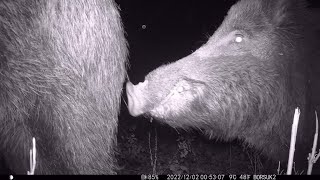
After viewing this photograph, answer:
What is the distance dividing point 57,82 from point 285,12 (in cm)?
198

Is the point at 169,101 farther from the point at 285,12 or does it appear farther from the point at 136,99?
the point at 285,12

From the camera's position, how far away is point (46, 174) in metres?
1.97

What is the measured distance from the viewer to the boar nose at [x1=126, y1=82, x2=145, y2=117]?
2.50m

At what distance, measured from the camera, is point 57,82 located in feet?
6.40

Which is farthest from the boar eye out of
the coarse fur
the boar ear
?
the coarse fur

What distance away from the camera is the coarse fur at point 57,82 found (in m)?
1.84

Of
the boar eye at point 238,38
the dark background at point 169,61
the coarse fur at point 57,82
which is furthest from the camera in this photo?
the dark background at point 169,61

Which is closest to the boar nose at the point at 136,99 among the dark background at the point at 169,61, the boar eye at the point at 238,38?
the dark background at the point at 169,61

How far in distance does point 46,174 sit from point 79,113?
410 millimetres

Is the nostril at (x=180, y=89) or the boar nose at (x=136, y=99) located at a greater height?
the nostril at (x=180, y=89)

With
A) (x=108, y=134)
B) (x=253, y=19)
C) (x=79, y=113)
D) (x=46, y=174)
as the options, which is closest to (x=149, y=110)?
(x=108, y=134)

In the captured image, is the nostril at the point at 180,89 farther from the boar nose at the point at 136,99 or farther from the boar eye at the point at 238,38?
the boar eye at the point at 238,38

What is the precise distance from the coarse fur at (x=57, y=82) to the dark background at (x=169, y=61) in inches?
38.8

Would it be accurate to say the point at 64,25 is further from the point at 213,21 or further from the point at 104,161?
the point at 213,21
